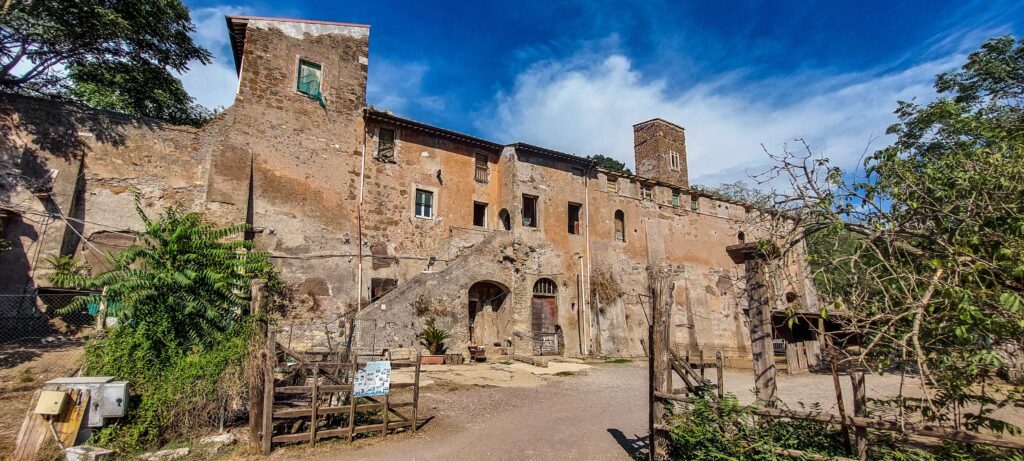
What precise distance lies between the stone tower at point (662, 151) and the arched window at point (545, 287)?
11.0 metres

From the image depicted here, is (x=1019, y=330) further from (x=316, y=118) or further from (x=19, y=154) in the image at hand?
(x=19, y=154)

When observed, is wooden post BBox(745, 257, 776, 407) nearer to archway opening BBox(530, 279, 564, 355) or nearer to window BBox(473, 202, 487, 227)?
archway opening BBox(530, 279, 564, 355)

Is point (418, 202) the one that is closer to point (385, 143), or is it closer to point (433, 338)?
point (385, 143)

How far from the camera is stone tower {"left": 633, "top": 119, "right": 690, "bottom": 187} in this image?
27828 mm

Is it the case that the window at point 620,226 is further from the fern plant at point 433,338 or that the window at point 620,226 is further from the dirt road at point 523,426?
the dirt road at point 523,426

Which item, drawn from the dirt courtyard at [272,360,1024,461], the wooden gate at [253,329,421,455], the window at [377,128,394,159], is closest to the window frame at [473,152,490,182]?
the window at [377,128,394,159]

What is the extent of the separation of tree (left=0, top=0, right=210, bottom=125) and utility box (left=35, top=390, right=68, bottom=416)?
1370cm

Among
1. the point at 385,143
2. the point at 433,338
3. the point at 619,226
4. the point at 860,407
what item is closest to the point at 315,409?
the point at 860,407

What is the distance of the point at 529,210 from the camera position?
69.9 ft

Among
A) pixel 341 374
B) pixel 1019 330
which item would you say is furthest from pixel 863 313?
pixel 341 374

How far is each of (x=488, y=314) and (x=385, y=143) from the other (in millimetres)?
8213

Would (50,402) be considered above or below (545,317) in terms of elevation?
below

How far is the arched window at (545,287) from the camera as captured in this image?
797 inches

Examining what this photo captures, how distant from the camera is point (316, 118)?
18.3 meters
